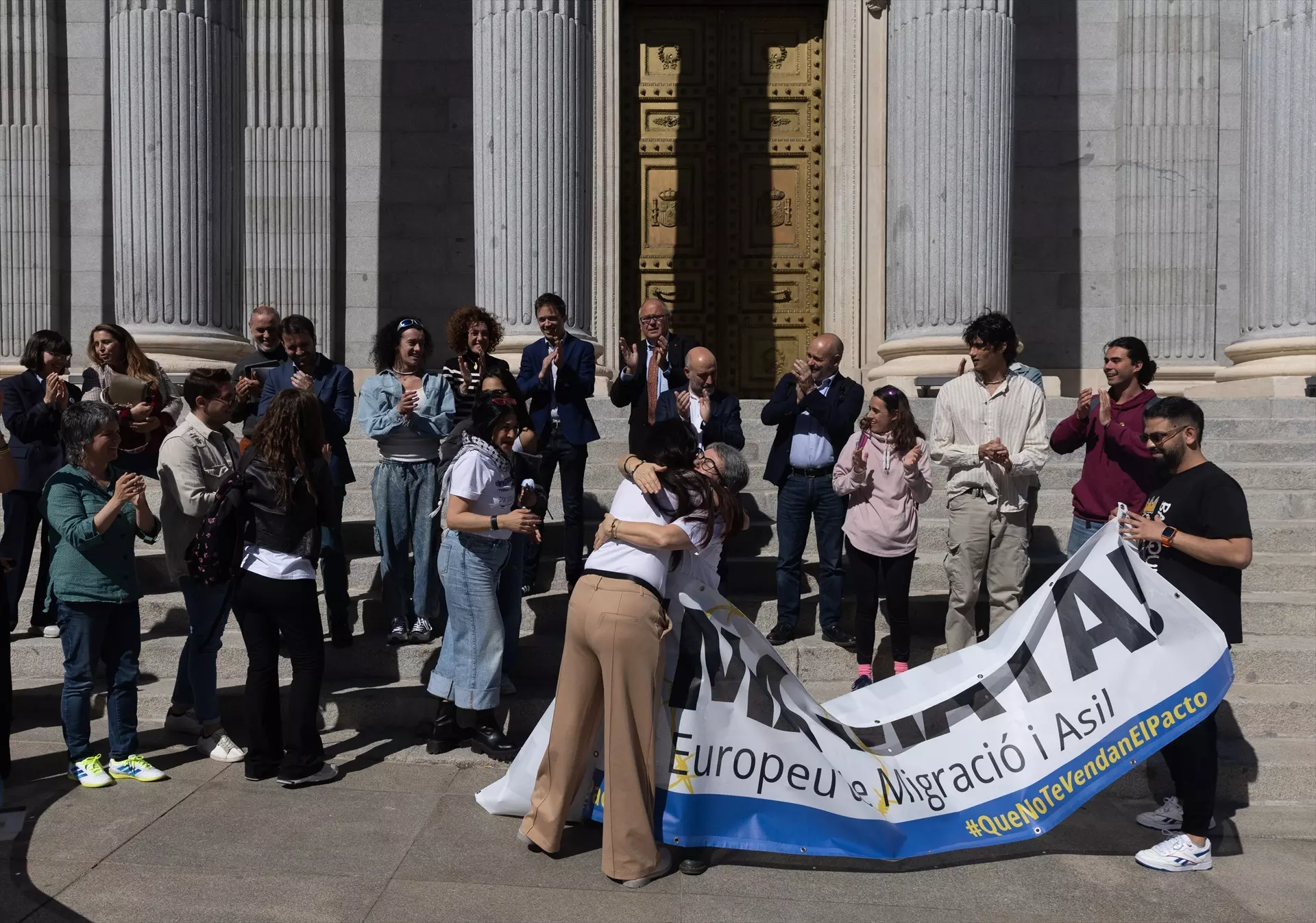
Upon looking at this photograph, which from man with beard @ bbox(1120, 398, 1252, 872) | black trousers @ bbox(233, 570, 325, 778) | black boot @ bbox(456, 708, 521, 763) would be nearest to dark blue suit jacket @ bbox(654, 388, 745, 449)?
black boot @ bbox(456, 708, 521, 763)

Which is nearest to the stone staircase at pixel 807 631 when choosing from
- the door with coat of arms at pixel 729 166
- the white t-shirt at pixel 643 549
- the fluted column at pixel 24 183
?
the white t-shirt at pixel 643 549

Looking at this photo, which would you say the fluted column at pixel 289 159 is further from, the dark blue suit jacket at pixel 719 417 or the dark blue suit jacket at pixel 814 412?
the dark blue suit jacket at pixel 814 412

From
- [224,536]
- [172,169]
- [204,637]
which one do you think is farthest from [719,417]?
[172,169]

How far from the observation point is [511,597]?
6.79m

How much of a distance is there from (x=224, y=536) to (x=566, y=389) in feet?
9.48

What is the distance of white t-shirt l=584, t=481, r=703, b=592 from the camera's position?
4836 mm

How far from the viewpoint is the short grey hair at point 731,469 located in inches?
202

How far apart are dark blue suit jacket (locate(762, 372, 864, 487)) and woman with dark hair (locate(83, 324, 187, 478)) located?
402 cm

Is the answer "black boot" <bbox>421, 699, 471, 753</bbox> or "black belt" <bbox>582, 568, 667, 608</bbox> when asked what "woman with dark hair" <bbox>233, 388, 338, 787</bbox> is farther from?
"black belt" <bbox>582, 568, 667, 608</bbox>

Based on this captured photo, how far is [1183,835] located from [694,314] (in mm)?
10068

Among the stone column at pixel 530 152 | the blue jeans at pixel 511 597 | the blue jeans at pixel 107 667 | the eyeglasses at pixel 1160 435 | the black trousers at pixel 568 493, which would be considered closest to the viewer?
the eyeglasses at pixel 1160 435

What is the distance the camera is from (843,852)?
16.4 ft

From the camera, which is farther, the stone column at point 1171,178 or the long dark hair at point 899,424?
the stone column at point 1171,178

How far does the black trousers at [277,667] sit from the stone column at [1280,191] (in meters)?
9.89
